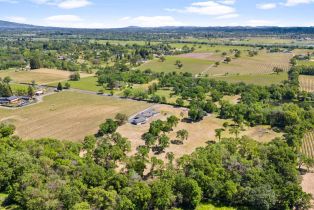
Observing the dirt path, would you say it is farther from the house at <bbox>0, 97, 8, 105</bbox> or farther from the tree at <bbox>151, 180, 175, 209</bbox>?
the house at <bbox>0, 97, 8, 105</bbox>

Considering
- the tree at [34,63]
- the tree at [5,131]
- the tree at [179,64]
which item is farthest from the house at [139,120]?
the tree at [34,63]

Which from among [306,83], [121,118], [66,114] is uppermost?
[306,83]

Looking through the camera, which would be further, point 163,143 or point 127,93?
point 127,93

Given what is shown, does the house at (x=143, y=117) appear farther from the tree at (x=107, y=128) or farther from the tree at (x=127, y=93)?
the tree at (x=127, y=93)

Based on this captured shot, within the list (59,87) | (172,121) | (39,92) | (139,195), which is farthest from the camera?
(59,87)

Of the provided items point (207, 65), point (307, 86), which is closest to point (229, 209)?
point (307, 86)

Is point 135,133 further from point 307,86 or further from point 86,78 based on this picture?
point 307,86

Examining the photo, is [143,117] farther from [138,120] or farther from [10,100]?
[10,100]

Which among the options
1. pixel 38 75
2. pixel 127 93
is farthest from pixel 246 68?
pixel 38 75
